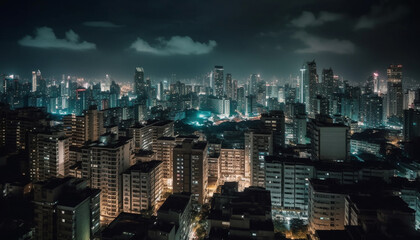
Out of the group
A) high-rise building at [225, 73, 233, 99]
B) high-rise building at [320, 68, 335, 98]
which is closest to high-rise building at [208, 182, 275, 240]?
high-rise building at [320, 68, 335, 98]

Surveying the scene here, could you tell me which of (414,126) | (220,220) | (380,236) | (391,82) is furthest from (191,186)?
(391,82)

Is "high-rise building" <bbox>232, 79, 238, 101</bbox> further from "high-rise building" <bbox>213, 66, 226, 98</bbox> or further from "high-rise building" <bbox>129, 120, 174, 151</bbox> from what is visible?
"high-rise building" <bbox>129, 120, 174, 151</bbox>

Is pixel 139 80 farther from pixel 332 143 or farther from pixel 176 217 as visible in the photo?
pixel 176 217

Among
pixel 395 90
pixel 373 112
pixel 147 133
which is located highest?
pixel 395 90

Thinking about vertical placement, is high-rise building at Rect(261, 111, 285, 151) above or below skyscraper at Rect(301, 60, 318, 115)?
below

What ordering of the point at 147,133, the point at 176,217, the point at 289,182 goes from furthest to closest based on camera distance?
the point at 147,133
the point at 289,182
the point at 176,217

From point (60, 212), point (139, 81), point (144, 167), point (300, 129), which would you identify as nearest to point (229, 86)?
point (139, 81)
